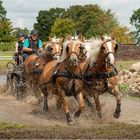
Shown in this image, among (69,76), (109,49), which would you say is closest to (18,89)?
(69,76)

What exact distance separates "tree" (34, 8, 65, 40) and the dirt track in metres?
104

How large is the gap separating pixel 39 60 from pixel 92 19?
63.8 meters

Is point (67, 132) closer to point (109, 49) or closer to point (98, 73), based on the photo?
point (109, 49)

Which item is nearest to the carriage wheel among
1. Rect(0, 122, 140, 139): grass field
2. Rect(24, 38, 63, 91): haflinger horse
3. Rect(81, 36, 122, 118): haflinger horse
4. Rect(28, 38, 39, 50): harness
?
Rect(24, 38, 63, 91): haflinger horse

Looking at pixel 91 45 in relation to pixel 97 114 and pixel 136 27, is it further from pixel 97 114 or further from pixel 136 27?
pixel 136 27

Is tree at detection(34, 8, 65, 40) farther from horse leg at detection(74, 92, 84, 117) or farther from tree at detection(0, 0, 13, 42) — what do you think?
horse leg at detection(74, 92, 84, 117)

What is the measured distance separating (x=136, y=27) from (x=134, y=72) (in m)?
74.3

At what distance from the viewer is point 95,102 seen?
523 inches

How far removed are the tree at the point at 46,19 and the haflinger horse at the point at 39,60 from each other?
103373mm

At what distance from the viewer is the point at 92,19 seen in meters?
79.8

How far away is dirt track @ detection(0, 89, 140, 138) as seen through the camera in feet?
34.3

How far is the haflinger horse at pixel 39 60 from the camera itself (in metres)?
15.3

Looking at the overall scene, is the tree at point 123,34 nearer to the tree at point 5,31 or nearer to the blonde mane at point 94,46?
the tree at point 5,31

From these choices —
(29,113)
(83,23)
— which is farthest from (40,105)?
(83,23)
